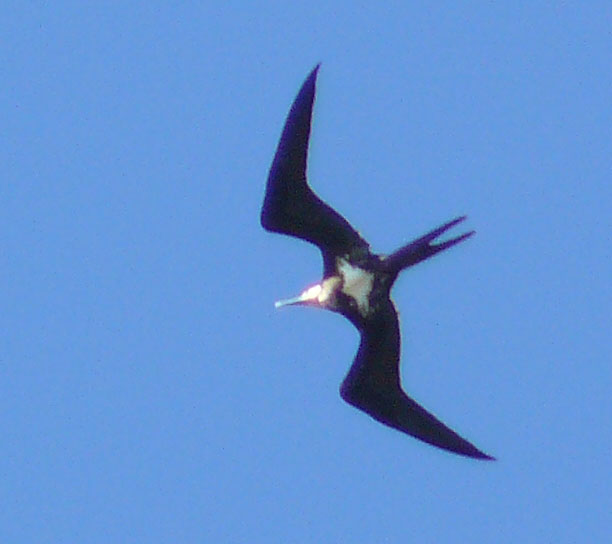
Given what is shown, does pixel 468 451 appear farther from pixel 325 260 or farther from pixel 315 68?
pixel 315 68

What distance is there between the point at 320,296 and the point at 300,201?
33.0 inches

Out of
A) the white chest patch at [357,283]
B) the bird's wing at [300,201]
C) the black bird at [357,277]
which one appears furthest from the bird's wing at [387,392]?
the bird's wing at [300,201]

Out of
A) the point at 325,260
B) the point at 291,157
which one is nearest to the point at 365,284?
the point at 325,260

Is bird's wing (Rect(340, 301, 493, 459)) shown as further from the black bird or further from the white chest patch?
the white chest patch

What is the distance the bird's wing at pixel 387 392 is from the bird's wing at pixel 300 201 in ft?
2.28

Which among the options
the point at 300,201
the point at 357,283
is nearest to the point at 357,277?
the point at 357,283

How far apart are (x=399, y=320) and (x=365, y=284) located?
0.47 meters

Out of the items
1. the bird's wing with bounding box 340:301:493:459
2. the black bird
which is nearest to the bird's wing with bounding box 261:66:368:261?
the black bird

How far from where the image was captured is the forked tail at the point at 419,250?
11.3 metres

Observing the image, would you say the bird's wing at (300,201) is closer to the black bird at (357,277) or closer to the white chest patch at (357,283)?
the black bird at (357,277)

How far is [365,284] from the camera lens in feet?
40.2

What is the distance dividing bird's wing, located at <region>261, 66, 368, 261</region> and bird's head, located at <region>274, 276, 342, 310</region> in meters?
0.21

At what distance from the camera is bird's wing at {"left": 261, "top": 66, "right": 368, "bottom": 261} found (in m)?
11.6

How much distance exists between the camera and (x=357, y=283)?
1228 cm
